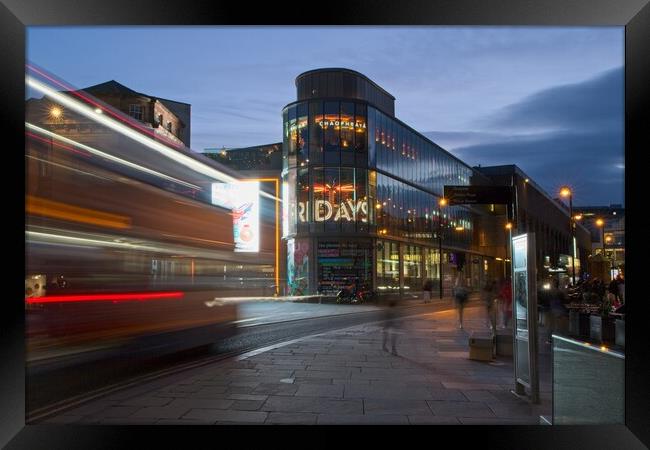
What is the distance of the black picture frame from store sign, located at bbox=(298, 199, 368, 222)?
132 ft

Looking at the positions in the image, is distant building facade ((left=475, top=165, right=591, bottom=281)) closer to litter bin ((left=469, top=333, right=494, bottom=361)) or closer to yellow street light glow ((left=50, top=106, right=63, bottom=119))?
litter bin ((left=469, top=333, right=494, bottom=361))

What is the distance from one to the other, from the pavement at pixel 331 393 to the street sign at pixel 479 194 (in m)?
3.44

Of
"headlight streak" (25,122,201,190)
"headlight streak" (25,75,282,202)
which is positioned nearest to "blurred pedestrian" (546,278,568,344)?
"headlight streak" (25,75,282,202)

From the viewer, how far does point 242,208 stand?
52.3 feet

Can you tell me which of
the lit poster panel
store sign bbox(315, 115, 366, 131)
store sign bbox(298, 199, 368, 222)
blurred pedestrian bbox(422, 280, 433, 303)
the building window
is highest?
the building window

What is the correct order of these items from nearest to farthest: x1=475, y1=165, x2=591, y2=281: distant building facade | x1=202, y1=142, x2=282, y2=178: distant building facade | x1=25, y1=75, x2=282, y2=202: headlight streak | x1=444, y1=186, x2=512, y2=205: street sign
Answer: x1=25, y1=75, x2=282, y2=202: headlight streak → x1=444, y1=186, x2=512, y2=205: street sign → x1=202, y1=142, x2=282, y2=178: distant building facade → x1=475, y1=165, x2=591, y2=281: distant building facade

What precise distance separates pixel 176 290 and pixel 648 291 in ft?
27.6

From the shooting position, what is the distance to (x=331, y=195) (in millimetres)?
46938

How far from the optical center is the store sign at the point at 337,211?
46875mm

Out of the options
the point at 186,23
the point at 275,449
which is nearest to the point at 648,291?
the point at 275,449

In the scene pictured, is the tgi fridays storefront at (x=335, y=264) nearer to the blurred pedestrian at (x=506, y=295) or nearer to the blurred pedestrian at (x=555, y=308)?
the blurred pedestrian at (x=506, y=295)

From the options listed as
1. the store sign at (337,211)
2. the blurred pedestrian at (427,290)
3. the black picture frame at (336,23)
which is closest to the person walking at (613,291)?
the blurred pedestrian at (427,290)

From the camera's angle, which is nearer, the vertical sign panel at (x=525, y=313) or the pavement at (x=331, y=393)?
the pavement at (x=331, y=393)

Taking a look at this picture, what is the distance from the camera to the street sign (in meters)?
13.2
